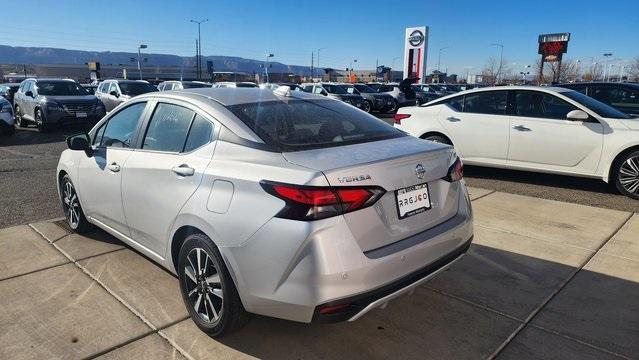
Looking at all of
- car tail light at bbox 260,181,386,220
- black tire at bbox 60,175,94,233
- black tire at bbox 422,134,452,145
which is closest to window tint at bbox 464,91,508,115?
black tire at bbox 422,134,452,145

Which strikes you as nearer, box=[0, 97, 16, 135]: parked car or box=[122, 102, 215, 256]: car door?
box=[122, 102, 215, 256]: car door

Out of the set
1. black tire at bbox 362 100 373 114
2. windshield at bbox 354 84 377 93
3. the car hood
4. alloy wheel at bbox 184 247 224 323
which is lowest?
alloy wheel at bbox 184 247 224 323

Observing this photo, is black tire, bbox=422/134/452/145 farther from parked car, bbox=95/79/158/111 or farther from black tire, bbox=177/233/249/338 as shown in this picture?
parked car, bbox=95/79/158/111

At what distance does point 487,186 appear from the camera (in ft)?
23.9

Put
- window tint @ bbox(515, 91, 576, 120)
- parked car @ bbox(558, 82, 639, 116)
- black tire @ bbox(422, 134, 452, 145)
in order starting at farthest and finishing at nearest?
parked car @ bbox(558, 82, 639, 116)
black tire @ bbox(422, 134, 452, 145)
window tint @ bbox(515, 91, 576, 120)

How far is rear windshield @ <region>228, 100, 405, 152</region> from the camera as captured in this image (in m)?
2.97

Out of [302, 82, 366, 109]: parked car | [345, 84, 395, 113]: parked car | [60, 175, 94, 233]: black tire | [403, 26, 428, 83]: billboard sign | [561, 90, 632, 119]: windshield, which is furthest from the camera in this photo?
[403, 26, 428, 83]: billboard sign

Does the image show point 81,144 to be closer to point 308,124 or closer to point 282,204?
point 308,124

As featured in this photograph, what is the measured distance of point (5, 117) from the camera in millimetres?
13117

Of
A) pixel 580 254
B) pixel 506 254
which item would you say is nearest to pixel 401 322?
pixel 506 254

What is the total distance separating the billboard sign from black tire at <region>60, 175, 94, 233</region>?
1602 inches

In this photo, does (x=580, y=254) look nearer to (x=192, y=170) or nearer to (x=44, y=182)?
(x=192, y=170)

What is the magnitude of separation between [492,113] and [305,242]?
6004mm

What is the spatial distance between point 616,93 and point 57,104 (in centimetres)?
1474
